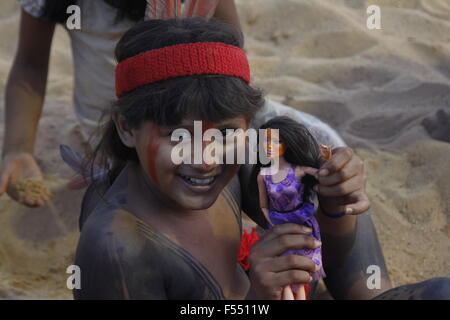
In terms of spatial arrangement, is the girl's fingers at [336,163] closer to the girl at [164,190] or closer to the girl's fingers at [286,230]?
the girl's fingers at [286,230]

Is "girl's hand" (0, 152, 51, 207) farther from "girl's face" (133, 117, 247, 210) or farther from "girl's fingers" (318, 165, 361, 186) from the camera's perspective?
"girl's fingers" (318, 165, 361, 186)

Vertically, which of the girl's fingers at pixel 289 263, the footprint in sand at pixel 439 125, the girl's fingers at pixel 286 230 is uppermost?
the footprint in sand at pixel 439 125

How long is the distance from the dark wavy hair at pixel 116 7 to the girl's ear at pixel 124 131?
811 millimetres

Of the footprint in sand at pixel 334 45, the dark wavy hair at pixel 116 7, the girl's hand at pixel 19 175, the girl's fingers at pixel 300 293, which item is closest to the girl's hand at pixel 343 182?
the girl's fingers at pixel 300 293

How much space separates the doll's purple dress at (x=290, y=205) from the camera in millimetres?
1354

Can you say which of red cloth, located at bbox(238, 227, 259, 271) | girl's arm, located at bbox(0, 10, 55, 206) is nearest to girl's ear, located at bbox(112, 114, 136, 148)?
red cloth, located at bbox(238, 227, 259, 271)

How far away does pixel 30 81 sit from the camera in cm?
265

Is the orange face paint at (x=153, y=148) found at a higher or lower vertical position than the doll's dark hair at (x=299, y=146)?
higher

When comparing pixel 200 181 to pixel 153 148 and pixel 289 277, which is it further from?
pixel 289 277

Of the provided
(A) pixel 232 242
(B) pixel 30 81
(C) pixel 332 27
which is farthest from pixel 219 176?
(C) pixel 332 27

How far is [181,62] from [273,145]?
0.27 meters

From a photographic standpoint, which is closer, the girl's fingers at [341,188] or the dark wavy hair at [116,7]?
the girl's fingers at [341,188]
